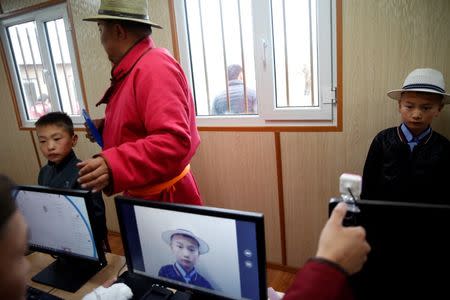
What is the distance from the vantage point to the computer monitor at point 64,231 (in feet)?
3.48

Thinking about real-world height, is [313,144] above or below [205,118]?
below

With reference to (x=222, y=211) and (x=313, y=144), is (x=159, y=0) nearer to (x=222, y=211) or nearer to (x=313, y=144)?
(x=313, y=144)

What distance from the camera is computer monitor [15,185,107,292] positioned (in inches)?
41.7

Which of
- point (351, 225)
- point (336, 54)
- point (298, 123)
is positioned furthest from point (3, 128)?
point (351, 225)

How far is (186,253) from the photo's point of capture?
892 millimetres

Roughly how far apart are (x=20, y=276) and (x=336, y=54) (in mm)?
1748

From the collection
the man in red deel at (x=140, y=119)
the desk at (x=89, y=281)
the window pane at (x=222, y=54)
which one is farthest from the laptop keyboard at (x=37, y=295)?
the window pane at (x=222, y=54)

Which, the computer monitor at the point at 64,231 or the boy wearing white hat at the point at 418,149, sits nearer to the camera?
the computer monitor at the point at 64,231

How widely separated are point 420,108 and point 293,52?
0.80m

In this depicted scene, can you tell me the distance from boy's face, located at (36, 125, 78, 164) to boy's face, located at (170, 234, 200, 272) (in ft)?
3.65

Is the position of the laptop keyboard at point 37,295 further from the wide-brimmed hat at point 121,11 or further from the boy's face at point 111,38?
the wide-brimmed hat at point 121,11

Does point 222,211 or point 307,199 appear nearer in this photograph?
point 222,211

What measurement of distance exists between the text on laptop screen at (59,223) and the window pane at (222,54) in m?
1.38

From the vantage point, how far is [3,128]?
3.44 meters
